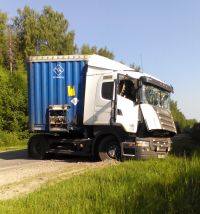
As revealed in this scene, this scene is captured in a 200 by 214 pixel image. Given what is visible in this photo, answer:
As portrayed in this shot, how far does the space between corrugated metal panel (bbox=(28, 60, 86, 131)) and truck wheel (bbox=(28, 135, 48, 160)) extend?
61cm

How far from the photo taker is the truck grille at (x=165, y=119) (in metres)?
15.8

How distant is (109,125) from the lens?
611 inches

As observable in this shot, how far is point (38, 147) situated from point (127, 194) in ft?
35.7

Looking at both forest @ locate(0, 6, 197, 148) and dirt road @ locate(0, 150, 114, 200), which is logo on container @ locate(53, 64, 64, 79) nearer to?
dirt road @ locate(0, 150, 114, 200)

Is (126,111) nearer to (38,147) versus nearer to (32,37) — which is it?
(38,147)

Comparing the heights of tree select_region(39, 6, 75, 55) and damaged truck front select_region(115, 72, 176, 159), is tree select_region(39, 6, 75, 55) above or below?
above

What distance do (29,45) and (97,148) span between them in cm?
4843

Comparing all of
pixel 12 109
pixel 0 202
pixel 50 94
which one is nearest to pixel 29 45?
pixel 12 109

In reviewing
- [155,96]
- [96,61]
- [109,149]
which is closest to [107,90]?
[96,61]

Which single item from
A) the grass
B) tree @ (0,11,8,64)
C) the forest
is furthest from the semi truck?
tree @ (0,11,8,64)

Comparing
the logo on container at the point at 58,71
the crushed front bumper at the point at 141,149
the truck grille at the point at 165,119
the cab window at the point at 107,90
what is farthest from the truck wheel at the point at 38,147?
the truck grille at the point at 165,119

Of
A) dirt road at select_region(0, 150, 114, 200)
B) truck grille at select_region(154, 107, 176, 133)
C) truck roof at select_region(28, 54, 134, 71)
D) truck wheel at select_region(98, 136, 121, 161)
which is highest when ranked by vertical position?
truck roof at select_region(28, 54, 134, 71)

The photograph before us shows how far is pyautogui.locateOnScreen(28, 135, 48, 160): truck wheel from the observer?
1756cm

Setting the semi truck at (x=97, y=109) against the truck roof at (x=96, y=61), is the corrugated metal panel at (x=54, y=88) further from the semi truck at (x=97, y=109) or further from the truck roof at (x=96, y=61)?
the truck roof at (x=96, y=61)
